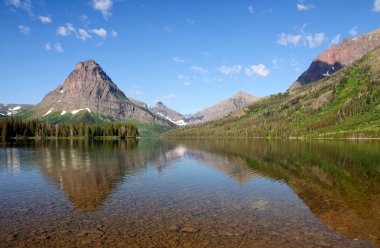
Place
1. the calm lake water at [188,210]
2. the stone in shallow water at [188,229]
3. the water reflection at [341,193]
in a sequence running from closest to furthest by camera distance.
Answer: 1. the calm lake water at [188,210]
2. the stone in shallow water at [188,229]
3. the water reflection at [341,193]

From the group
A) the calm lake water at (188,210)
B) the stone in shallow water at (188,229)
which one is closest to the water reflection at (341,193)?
the calm lake water at (188,210)

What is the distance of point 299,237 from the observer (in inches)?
1155

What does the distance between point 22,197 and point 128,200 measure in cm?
1509

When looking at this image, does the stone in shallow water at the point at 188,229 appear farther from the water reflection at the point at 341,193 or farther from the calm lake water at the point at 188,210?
the water reflection at the point at 341,193

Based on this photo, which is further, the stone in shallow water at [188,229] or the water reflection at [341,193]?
the water reflection at [341,193]

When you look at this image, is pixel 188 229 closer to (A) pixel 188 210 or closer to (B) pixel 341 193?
(A) pixel 188 210

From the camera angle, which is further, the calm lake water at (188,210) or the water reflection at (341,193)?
the water reflection at (341,193)

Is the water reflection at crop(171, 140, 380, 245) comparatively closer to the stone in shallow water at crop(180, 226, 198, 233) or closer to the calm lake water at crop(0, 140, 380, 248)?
the calm lake water at crop(0, 140, 380, 248)

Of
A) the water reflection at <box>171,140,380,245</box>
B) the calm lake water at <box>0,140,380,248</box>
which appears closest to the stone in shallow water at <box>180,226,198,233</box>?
the calm lake water at <box>0,140,380,248</box>

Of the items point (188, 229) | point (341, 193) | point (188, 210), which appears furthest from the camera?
A: point (341, 193)

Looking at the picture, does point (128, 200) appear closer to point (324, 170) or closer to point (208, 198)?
Answer: point (208, 198)

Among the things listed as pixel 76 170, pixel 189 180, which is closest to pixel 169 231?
pixel 189 180

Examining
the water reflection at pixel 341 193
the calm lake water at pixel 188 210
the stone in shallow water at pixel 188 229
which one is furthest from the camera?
the water reflection at pixel 341 193

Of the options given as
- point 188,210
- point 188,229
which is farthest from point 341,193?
point 188,229
